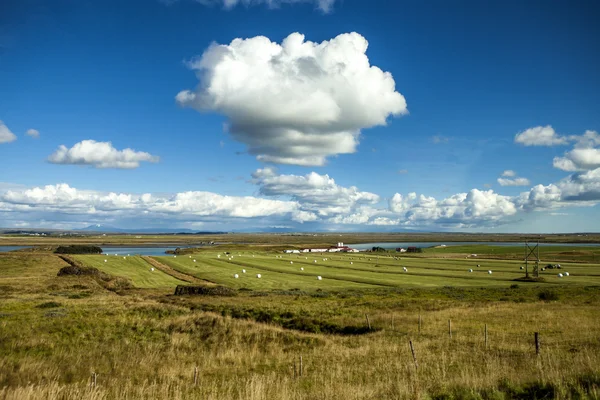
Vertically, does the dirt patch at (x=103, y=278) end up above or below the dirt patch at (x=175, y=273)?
above

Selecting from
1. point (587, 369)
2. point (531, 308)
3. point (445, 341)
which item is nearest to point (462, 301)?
point (531, 308)

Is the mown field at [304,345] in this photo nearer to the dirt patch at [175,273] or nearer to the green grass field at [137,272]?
the green grass field at [137,272]

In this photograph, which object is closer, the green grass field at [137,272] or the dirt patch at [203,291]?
the dirt patch at [203,291]

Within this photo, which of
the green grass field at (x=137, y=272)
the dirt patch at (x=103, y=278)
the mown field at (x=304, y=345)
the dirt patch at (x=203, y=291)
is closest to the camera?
the mown field at (x=304, y=345)

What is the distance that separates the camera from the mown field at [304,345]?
1367 centimetres

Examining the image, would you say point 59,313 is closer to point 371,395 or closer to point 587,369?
point 371,395

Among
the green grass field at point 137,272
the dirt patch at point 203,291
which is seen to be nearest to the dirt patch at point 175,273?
the green grass field at point 137,272

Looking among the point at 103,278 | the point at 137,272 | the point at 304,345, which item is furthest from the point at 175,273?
the point at 304,345

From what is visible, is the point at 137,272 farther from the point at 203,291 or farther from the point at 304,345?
the point at 304,345

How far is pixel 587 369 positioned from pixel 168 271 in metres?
75.6

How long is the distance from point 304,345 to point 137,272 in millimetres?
60493

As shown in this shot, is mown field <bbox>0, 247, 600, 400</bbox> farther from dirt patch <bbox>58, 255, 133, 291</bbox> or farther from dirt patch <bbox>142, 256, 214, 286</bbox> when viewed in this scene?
dirt patch <bbox>142, 256, 214, 286</bbox>

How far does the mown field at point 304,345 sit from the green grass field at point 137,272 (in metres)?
11.8

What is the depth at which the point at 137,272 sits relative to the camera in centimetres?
7612
